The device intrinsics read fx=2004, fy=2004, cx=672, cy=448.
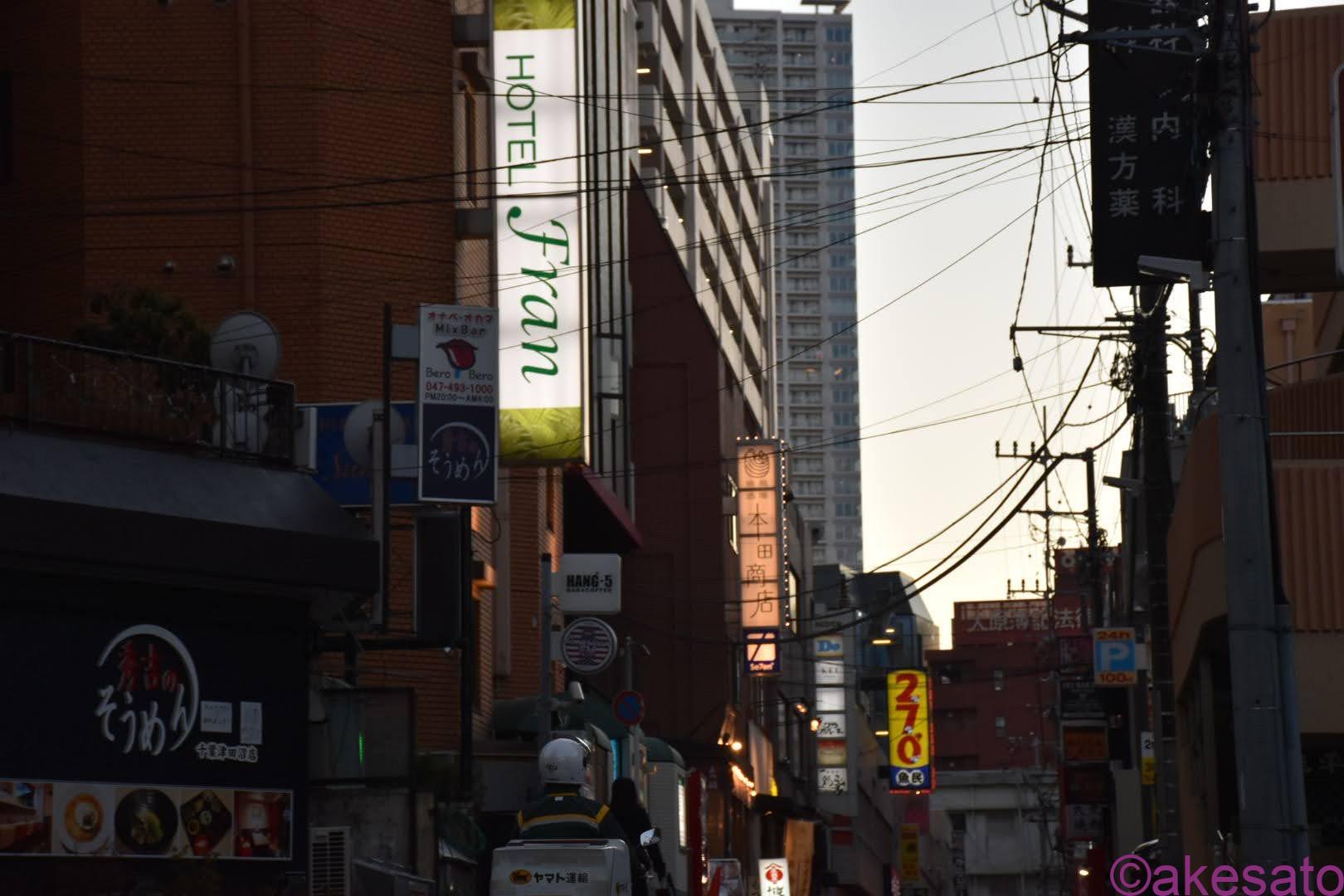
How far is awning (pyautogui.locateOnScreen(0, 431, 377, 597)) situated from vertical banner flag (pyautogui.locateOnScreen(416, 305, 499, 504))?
3.14 metres

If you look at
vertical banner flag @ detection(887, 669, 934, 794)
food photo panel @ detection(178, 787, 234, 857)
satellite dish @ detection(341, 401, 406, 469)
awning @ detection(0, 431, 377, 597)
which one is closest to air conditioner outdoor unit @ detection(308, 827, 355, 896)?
food photo panel @ detection(178, 787, 234, 857)

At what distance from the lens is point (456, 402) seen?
2341 centimetres

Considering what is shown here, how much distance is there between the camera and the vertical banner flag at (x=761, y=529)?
56188mm

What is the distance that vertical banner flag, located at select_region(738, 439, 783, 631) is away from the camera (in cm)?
5619

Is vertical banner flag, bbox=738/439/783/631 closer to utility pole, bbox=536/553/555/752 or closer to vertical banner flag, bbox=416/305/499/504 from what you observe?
utility pole, bbox=536/553/555/752

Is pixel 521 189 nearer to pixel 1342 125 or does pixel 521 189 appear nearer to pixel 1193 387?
pixel 1193 387

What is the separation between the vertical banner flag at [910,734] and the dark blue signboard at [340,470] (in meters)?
55.5

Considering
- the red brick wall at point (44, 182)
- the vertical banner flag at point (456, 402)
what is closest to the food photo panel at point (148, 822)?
the vertical banner flag at point (456, 402)

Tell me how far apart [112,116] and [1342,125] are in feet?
59.4

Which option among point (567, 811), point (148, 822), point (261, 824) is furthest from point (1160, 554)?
point (567, 811)

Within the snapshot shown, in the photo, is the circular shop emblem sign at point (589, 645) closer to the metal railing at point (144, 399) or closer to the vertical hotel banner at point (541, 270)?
the vertical hotel banner at point (541, 270)

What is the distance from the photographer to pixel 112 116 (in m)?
28.4

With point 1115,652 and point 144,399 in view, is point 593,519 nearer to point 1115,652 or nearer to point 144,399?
point 1115,652

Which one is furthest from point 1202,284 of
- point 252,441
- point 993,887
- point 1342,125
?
point 993,887
